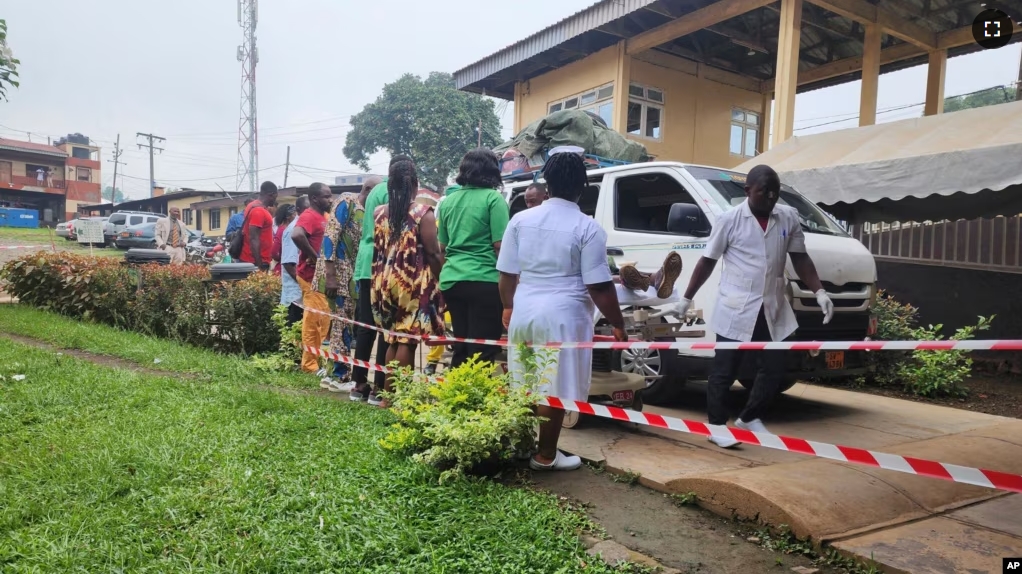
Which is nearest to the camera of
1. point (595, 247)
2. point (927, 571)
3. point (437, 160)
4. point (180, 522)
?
point (927, 571)

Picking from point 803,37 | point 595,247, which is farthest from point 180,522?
point 803,37

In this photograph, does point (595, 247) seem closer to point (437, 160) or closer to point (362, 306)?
point (362, 306)

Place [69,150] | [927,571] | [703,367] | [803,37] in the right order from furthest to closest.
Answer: [69,150] < [803,37] < [703,367] < [927,571]

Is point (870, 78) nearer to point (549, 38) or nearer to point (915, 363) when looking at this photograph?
point (549, 38)

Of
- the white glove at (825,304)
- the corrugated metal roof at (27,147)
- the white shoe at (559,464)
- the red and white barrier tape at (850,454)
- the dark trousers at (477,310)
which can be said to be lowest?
the white shoe at (559,464)

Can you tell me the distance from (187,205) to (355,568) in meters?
46.4

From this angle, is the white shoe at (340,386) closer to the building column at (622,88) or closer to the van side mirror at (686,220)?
the van side mirror at (686,220)

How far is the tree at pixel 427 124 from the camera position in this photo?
3862 centimetres

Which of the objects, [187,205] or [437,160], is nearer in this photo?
[437,160]

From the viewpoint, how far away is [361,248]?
5.18m

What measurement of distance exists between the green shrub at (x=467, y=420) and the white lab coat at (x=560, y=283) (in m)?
0.15

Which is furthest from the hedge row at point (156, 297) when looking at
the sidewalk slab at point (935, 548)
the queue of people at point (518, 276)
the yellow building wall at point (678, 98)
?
the yellow building wall at point (678, 98)

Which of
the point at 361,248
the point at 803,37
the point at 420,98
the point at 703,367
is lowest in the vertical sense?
the point at 703,367

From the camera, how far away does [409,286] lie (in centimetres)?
466
